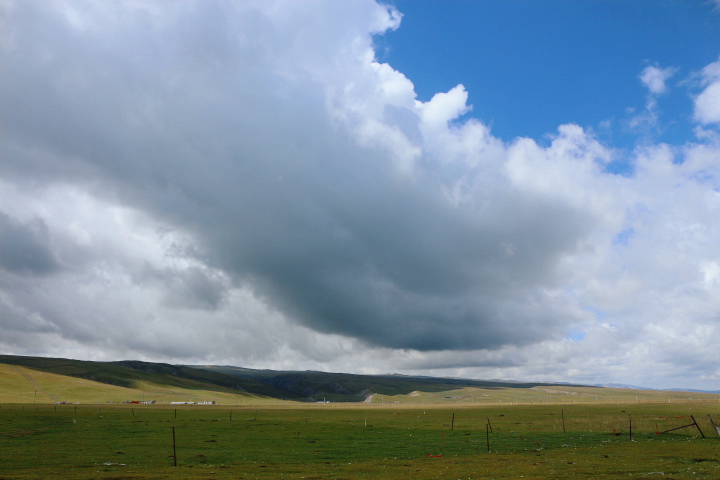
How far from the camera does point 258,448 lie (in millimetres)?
53281

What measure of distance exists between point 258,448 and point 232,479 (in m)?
23.3

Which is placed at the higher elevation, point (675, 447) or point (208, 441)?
point (675, 447)

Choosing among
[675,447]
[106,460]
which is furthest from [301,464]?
[675,447]

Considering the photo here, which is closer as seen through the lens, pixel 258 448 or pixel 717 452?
pixel 717 452

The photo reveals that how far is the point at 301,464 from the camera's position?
40.9m

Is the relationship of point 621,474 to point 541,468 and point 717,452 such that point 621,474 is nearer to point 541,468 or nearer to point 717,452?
point 541,468

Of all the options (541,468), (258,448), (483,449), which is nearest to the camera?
(541,468)

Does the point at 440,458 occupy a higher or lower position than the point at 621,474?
lower

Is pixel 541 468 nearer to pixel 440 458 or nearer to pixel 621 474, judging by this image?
pixel 621 474

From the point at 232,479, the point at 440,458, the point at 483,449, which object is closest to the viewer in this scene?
the point at 232,479

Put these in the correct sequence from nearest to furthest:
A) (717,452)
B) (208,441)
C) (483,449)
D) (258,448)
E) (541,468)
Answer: (541,468)
(717,452)
(483,449)
(258,448)
(208,441)

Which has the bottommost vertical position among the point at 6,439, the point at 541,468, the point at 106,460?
the point at 6,439

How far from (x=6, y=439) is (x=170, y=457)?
35.1 metres

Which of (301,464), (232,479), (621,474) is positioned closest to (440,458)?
(301,464)
